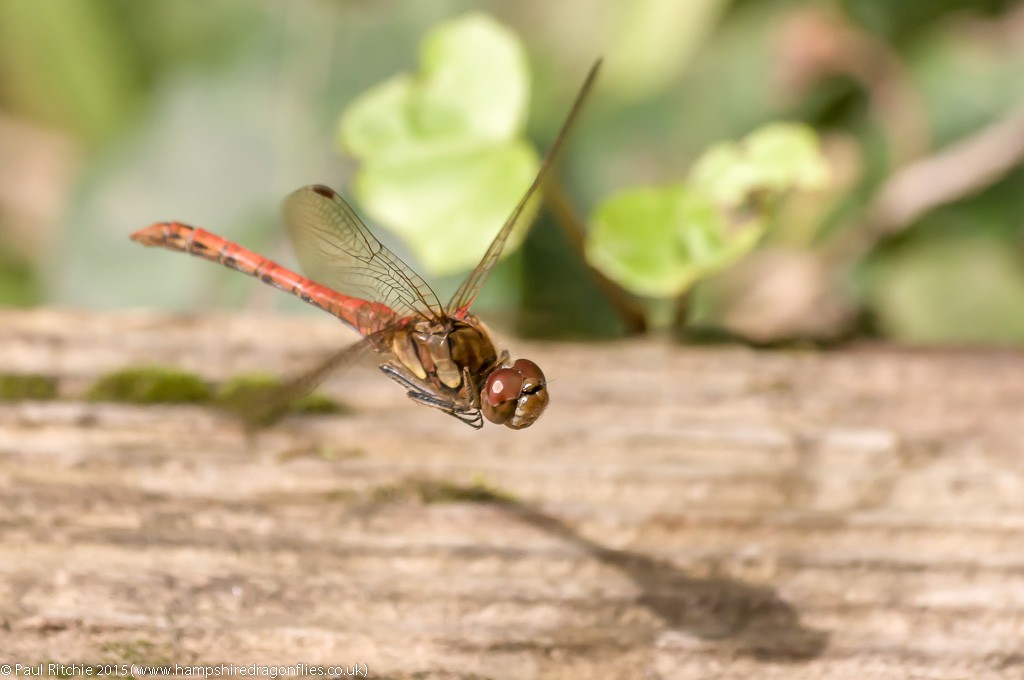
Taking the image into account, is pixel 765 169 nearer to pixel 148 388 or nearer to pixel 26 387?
pixel 148 388

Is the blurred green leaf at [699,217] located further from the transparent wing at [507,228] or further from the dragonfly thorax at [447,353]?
the dragonfly thorax at [447,353]

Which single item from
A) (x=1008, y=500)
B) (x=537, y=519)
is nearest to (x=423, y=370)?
(x=537, y=519)

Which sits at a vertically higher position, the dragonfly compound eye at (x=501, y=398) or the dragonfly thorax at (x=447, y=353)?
the dragonfly thorax at (x=447, y=353)

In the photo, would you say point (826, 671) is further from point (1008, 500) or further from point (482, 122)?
point (482, 122)

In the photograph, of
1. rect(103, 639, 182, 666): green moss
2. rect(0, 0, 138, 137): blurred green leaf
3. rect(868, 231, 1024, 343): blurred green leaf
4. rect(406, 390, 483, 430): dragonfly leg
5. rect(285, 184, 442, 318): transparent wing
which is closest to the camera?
rect(103, 639, 182, 666): green moss

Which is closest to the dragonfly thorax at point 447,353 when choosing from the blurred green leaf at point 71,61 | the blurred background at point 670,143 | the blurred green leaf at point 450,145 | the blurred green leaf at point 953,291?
the blurred green leaf at point 450,145

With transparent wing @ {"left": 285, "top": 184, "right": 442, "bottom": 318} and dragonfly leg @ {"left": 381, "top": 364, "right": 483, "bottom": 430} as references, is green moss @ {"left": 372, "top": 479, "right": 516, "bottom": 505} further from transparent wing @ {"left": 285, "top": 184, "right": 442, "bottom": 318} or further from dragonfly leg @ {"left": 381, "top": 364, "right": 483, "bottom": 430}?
transparent wing @ {"left": 285, "top": 184, "right": 442, "bottom": 318}

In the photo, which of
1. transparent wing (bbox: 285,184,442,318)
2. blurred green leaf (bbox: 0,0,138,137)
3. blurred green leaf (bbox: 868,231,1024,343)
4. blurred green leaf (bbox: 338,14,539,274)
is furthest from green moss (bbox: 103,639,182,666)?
blurred green leaf (bbox: 0,0,138,137)
